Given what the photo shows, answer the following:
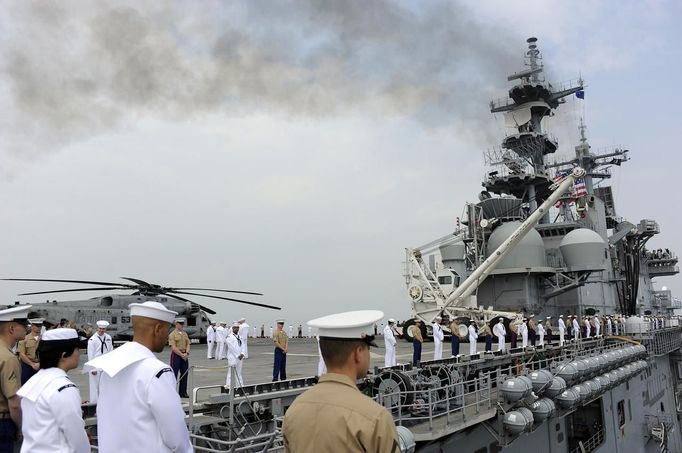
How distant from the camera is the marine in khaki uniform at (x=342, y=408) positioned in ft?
5.92

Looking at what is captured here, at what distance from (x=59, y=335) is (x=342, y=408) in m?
1.92

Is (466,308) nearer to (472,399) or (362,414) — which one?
(472,399)

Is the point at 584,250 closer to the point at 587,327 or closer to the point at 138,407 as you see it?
the point at 587,327

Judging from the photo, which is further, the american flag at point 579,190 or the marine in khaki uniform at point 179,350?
the american flag at point 579,190

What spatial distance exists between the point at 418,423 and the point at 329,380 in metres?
7.92

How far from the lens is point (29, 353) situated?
26.5ft

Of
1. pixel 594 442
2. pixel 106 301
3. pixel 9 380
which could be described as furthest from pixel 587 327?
pixel 9 380

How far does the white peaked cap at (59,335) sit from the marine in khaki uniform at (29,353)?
5.29 m

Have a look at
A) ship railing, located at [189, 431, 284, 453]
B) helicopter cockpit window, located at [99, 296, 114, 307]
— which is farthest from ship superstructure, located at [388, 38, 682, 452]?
helicopter cockpit window, located at [99, 296, 114, 307]

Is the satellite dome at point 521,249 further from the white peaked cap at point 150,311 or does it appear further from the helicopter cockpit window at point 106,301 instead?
the white peaked cap at point 150,311

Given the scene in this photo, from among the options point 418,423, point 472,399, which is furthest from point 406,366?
point 472,399

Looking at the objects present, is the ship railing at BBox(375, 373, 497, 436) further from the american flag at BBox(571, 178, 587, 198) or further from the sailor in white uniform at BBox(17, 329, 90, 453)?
the american flag at BBox(571, 178, 587, 198)

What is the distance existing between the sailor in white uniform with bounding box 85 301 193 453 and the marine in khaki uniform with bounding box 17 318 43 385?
6.04m

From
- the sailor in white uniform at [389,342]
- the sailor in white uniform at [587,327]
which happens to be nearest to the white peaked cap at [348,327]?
the sailor in white uniform at [389,342]
